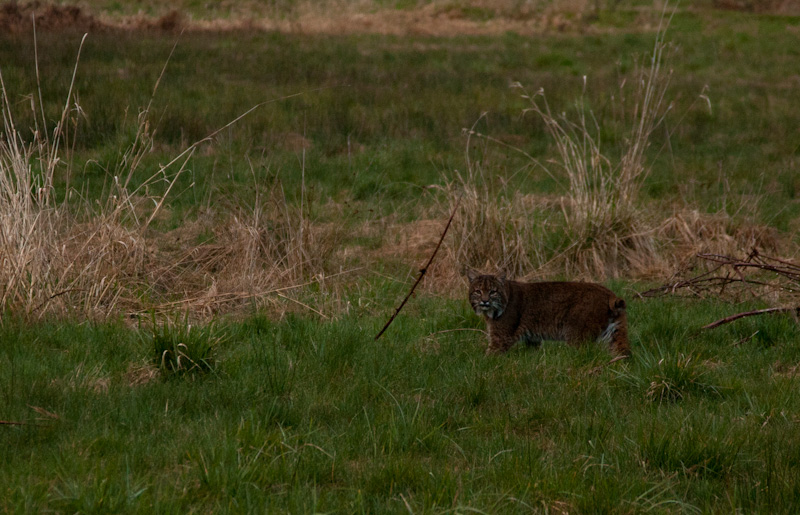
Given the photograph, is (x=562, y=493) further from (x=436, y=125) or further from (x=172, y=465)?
(x=436, y=125)

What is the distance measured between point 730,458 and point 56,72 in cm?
1391

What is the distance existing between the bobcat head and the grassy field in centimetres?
25

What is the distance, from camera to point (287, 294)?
7574mm

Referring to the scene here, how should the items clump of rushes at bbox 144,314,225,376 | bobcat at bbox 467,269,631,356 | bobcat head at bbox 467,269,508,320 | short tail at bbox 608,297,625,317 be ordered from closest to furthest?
1. clump of rushes at bbox 144,314,225,376
2. short tail at bbox 608,297,625,317
3. bobcat at bbox 467,269,631,356
4. bobcat head at bbox 467,269,508,320

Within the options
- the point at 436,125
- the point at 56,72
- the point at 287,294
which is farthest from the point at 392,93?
the point at 287,294

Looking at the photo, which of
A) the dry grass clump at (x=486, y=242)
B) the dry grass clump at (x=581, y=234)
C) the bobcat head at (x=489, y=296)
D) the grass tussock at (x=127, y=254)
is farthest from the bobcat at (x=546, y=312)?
the dry grass clump at (x=581, y=234)

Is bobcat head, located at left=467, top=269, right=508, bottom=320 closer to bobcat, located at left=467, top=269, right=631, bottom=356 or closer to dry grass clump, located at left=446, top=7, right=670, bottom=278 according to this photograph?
bobcat, located at left=467, top=269, right=631, bottom=356

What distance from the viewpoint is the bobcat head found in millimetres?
6457

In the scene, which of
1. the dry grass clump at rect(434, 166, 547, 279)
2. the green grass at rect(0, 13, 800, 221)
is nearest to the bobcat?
the dry grass clump at rect(434, 166, 547, 279)

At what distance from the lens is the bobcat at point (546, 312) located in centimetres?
620

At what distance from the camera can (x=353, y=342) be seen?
605 centimetres

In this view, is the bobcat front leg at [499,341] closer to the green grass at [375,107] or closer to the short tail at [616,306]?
the short tail at [616,306]

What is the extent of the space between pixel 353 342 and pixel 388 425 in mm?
1392

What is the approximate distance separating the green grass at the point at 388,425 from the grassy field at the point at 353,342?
0.02m
